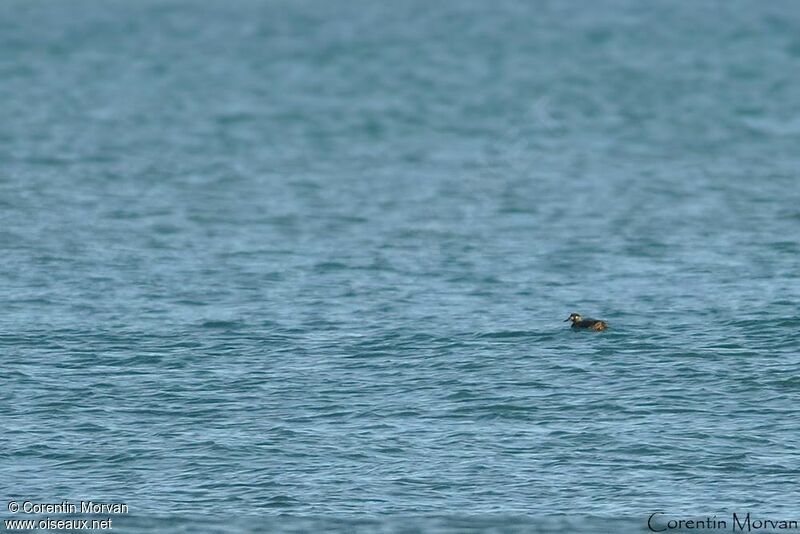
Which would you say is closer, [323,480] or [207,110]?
[323,480]

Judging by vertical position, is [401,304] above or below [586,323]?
below

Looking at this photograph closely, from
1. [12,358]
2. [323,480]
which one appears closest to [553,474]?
[323,480]

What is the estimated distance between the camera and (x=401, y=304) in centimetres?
4331

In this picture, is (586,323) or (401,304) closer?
(586,323)

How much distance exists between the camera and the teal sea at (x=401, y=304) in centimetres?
3098

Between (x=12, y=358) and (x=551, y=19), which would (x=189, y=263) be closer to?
(x=12, y=358)

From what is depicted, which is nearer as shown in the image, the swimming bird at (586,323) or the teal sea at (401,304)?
the teal sea at (401,304)

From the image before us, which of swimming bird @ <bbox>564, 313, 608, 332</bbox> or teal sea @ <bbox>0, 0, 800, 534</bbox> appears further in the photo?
swimming bird @ <bbox>564, 313, 608, 332</bbox>

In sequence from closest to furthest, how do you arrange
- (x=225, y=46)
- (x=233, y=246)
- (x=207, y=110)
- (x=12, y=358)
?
(x=12, y=358)
(x=233, y=246)
(x=207, y=110)
(x=225, y=46)

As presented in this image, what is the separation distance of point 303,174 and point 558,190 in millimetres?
10755

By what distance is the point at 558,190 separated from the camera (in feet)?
199

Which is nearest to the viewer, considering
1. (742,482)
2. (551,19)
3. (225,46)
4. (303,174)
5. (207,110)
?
(742,482)

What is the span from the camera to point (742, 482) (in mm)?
30547

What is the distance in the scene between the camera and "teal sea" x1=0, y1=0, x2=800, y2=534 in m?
31.0
